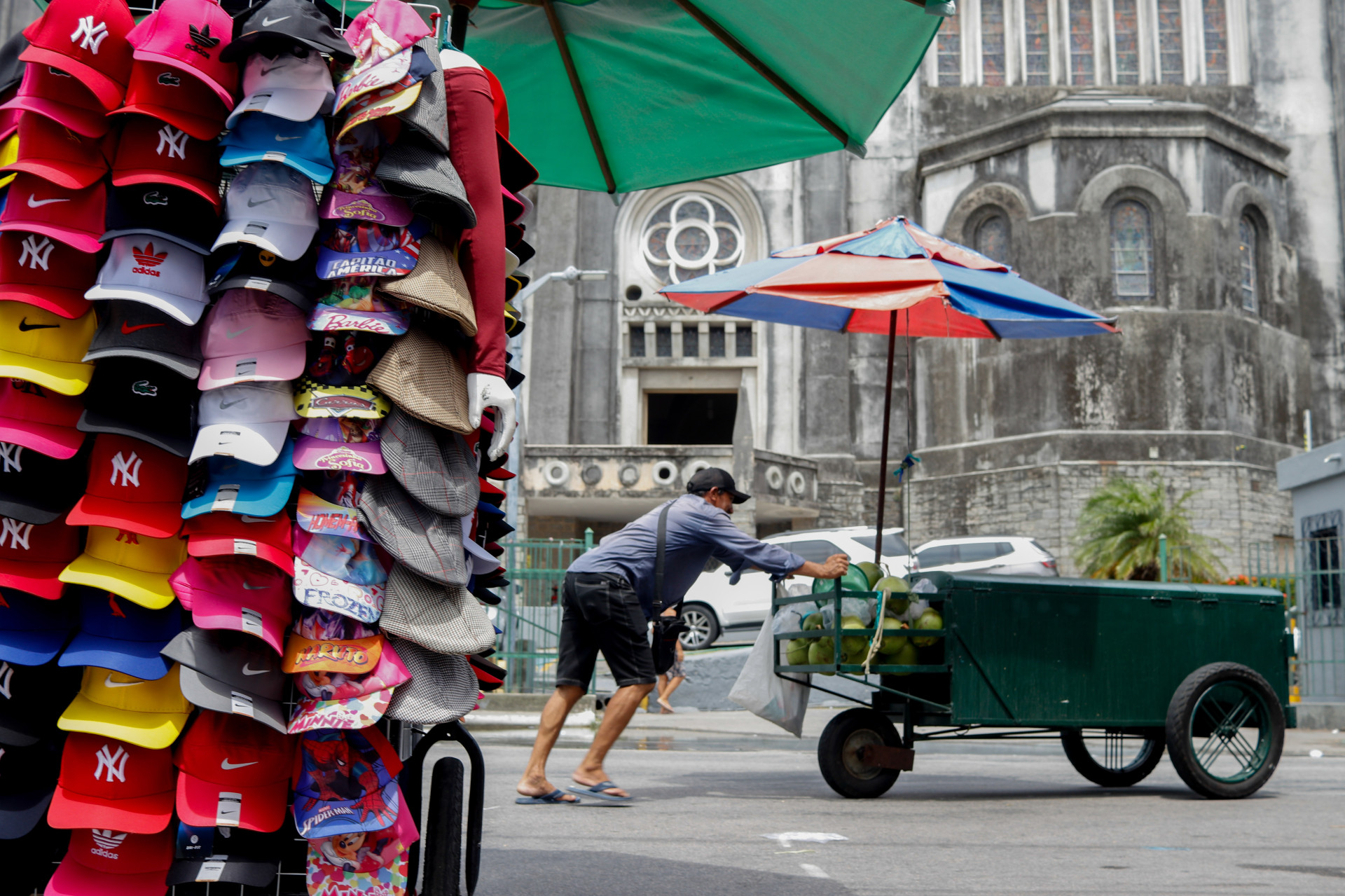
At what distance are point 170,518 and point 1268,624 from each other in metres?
7.41

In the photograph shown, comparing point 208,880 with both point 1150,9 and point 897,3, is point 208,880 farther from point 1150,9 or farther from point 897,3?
point 1150,9

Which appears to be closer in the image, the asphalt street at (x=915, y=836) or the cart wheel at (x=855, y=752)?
the asphalt street at (x=915, y=836)

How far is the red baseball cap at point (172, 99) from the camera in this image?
2.66 m

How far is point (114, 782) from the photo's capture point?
8.36 ft

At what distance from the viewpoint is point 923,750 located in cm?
1178

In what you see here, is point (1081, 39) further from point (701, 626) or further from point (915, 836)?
point (915, 836)

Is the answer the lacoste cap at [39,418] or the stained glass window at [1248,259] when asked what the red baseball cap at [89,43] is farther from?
the stained glass window at [1248,259]

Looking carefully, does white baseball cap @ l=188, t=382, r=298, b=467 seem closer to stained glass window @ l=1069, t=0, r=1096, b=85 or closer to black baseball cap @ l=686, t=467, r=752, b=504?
black baseball cap @ l=686, t=467, r=752, b=504

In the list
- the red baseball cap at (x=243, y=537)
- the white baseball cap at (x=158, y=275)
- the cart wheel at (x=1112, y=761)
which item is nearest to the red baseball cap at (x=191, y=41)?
the white baseball cap at (x=158, y=275)

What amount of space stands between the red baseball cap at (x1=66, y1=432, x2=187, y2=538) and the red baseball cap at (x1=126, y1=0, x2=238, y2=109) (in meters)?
0.72

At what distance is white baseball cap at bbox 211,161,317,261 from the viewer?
264 centimetres

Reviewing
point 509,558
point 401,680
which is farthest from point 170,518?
point 509,558

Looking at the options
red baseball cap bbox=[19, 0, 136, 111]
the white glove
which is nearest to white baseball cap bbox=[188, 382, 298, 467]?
the white glove

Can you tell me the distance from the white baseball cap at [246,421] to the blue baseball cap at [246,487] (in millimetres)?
33
